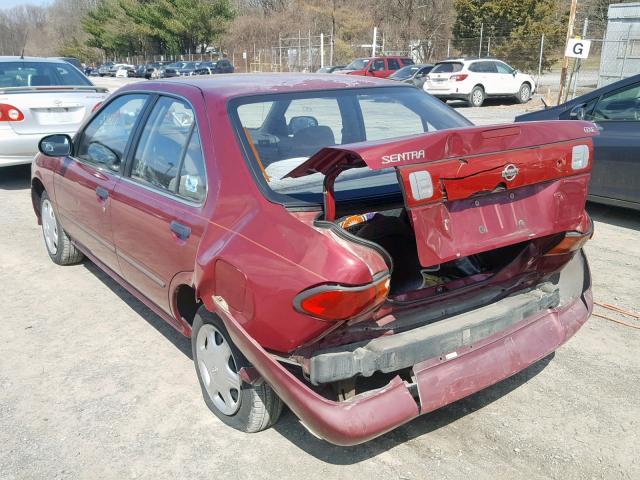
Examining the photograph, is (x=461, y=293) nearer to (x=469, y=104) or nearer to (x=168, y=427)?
(x=168, y=427)

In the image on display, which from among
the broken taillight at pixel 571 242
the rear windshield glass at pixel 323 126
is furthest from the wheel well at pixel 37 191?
the broken taillight at pixel 571 242

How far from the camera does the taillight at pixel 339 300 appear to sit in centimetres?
235

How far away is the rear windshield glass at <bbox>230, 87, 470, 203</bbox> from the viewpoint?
2941mm

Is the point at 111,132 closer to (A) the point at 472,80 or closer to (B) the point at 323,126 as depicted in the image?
(B) the point at 323,126

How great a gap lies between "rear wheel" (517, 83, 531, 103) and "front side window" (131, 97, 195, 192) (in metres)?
Result: 20.4

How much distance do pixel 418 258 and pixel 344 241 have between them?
1.57ft

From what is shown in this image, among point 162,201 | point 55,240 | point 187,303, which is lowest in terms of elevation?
point 55,240

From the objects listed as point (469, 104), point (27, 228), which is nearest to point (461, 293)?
point (27, 228)

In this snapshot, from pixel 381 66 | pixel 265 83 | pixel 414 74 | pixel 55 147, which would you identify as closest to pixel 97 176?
pixel 55 147

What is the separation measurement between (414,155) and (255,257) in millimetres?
788

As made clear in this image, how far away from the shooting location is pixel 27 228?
6.99 meters

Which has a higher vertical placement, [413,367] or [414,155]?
[414,155]

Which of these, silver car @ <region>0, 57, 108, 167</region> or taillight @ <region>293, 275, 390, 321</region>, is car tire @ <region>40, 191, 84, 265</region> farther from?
taillight @ <region>293, 275, 390, 321</region>

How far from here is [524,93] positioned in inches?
872
